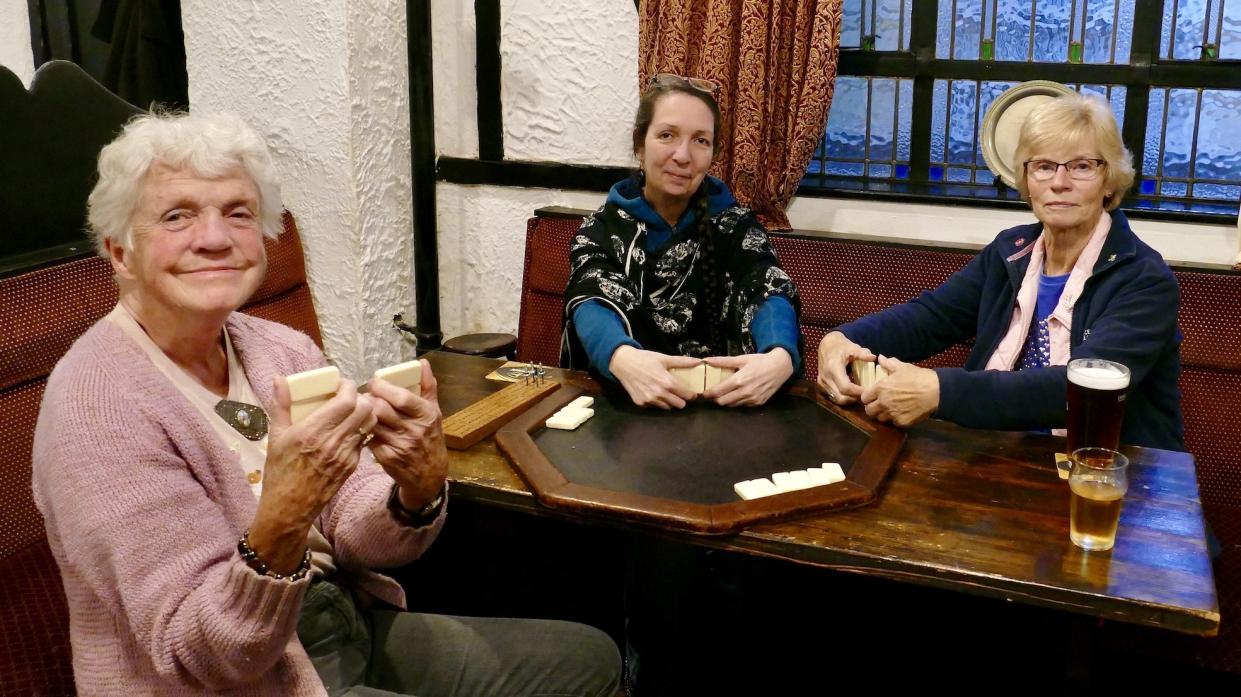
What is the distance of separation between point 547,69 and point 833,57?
1.04 m

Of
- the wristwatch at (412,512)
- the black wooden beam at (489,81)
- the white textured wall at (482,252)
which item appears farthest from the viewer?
the white textured wall at (482,252)

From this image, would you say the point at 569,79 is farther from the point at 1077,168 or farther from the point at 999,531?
the point at 999,531

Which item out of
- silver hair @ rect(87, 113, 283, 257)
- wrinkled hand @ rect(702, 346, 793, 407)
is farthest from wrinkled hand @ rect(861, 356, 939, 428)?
silver hair @ rect(87, 113, 283, 257)

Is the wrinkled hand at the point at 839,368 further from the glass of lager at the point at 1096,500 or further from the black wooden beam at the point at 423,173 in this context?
the black wooden beam at the point at 423,173

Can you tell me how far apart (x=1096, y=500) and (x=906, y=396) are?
0.52 m

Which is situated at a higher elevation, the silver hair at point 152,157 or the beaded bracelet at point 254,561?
the silver hair at point 152,157

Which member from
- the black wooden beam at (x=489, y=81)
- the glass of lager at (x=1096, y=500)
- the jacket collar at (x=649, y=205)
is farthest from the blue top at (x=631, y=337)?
the black wooden beam at (x=489, y=81)

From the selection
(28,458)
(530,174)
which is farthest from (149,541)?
(530,174)

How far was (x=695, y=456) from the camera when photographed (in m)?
2.00

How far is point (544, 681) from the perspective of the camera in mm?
1847

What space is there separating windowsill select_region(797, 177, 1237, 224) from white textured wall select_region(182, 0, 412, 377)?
4.64 ft

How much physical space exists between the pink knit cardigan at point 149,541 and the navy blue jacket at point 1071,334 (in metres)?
1.31

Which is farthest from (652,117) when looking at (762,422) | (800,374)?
(762,422)

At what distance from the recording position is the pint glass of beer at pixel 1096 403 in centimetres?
189
